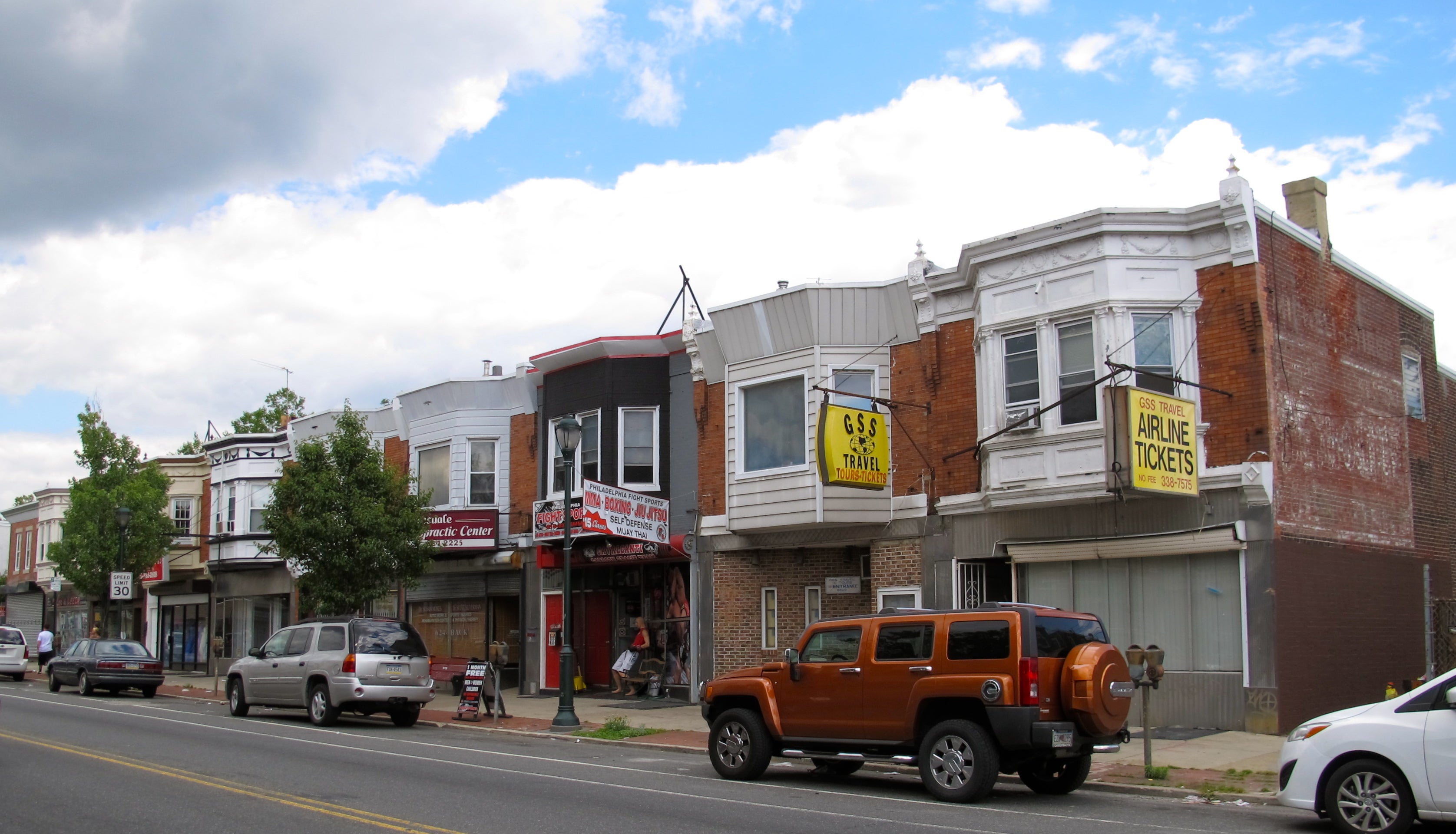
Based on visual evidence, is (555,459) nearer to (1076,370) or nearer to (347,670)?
(347,670)

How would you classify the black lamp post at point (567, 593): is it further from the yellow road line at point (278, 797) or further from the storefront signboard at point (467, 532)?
the storefront signboard at point (467, 532)

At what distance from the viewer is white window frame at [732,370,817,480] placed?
2125 cm

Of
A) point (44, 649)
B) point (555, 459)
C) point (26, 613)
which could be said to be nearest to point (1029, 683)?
point (555, 459)

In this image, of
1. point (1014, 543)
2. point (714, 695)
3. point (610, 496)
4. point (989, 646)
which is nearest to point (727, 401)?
point (610, 496)

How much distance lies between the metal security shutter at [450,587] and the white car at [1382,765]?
21.5m

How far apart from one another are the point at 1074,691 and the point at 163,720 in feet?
50.9

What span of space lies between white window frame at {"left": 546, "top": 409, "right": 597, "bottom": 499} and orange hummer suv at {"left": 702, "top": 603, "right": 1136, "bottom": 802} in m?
12.3

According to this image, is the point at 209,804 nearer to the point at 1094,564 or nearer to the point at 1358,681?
the point at 1094,564

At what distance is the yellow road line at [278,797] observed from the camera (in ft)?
31.5

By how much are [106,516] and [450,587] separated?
14.1 metres

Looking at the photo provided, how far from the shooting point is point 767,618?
22906 millimetres

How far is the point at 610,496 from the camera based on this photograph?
22.6 meters

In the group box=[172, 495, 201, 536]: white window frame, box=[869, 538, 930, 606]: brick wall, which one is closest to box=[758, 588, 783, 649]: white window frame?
box=[869, 538, 930, 606]: brick wall

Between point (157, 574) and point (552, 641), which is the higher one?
point (157, 574)
